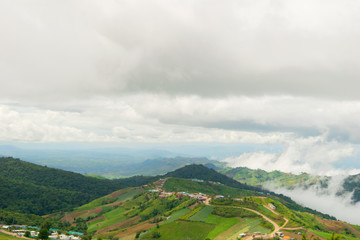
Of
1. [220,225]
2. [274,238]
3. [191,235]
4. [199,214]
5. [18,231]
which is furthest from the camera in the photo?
[199,214]

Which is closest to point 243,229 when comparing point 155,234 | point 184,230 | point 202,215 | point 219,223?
point 219,223

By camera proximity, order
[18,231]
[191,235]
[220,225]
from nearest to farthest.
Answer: [18,231]
[191,235]
[220,225]

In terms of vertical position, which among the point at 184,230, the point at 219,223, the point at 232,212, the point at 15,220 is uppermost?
the point at 232,212

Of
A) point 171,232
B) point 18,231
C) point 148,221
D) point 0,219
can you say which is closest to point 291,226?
point 171,232

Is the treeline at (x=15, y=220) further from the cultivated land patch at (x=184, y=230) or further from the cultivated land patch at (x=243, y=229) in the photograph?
the cultivated land patch at (x=243, y=229)

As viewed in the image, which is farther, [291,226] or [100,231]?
[100,231]

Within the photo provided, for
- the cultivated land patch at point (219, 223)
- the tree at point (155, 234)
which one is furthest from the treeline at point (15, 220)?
the cultivated land patch at point (219, 223)

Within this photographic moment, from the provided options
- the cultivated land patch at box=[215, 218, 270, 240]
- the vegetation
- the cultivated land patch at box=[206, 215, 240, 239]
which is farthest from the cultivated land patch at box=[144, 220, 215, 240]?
the vegetation

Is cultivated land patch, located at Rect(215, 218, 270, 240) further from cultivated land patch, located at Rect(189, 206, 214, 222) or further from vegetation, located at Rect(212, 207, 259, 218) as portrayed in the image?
cultivated land patch, located at Rect(189, 206, 214, 222)

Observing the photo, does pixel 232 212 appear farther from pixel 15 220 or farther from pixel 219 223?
pixel 15 220

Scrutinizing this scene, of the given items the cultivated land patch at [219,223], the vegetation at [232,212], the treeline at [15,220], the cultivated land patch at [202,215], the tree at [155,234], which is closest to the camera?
the cultivated land patch at [219,223]

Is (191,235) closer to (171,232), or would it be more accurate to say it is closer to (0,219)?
(171,232)
